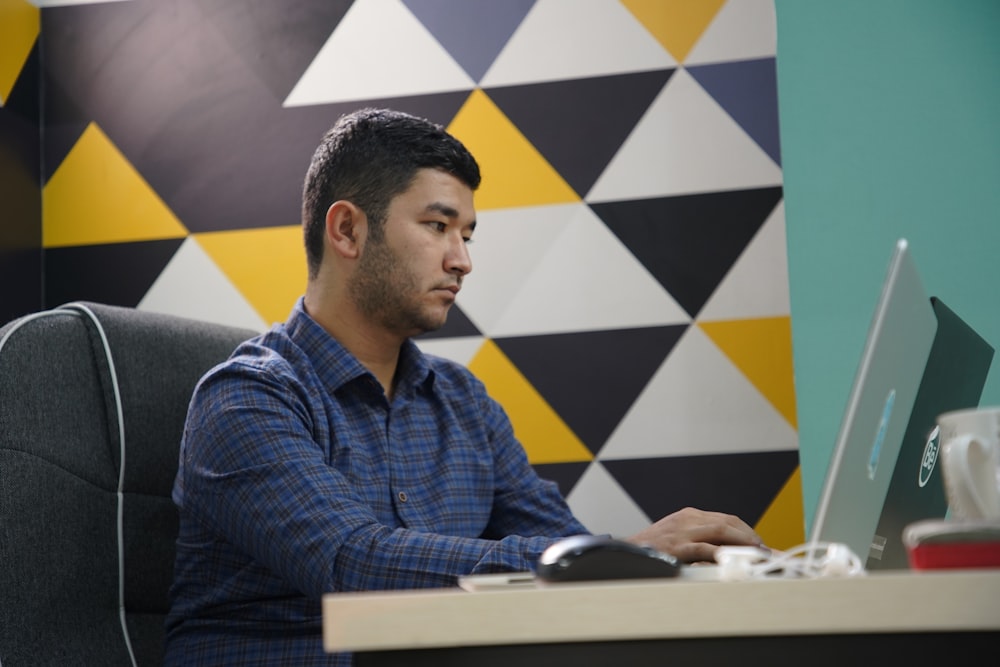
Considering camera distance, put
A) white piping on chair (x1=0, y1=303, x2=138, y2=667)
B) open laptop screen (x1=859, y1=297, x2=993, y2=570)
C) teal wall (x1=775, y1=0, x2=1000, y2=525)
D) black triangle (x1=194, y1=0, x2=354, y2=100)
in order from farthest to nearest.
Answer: black triangle (x1=194, y1=0, x2=354, y2=100), teal wall (x1=775, y1=0, x2=1000, y2=525), white piping on chair (x1=0, y1=303, x2=138, y2=667), open laptop screen (x1=859, y1=297, x2=993, y2=570)

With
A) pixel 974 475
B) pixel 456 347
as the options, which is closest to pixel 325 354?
pixel 456 347

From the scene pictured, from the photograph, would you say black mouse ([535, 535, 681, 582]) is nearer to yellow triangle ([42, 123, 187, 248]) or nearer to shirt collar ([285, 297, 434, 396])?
shirt collar ([285, 297, 434, 396])

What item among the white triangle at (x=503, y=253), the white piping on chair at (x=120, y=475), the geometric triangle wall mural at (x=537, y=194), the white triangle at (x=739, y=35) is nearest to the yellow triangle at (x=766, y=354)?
the geometric triangle wall mural at (x=537, y=194)

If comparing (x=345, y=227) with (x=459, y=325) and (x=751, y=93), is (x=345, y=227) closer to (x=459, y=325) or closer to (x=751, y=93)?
(x=459, y=325)

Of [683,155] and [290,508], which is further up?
[683,155]

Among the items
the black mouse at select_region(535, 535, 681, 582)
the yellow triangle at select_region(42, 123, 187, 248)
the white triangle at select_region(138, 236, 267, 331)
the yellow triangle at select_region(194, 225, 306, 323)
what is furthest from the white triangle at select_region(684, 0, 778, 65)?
the black mouse at select_region(535, 535, 681, 582)

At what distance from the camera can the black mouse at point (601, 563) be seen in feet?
2.06

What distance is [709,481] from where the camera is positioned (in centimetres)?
198

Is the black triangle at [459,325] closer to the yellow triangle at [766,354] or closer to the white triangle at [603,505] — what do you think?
the white triangle at [603,505]

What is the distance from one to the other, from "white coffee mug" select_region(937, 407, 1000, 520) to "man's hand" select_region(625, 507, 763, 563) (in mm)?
342

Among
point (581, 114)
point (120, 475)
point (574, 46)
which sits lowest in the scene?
A: point (120, 475)

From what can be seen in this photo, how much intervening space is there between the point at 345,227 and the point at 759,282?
748 mm

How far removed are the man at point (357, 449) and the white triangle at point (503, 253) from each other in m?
0.25

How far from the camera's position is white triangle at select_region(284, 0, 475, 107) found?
214 cm
